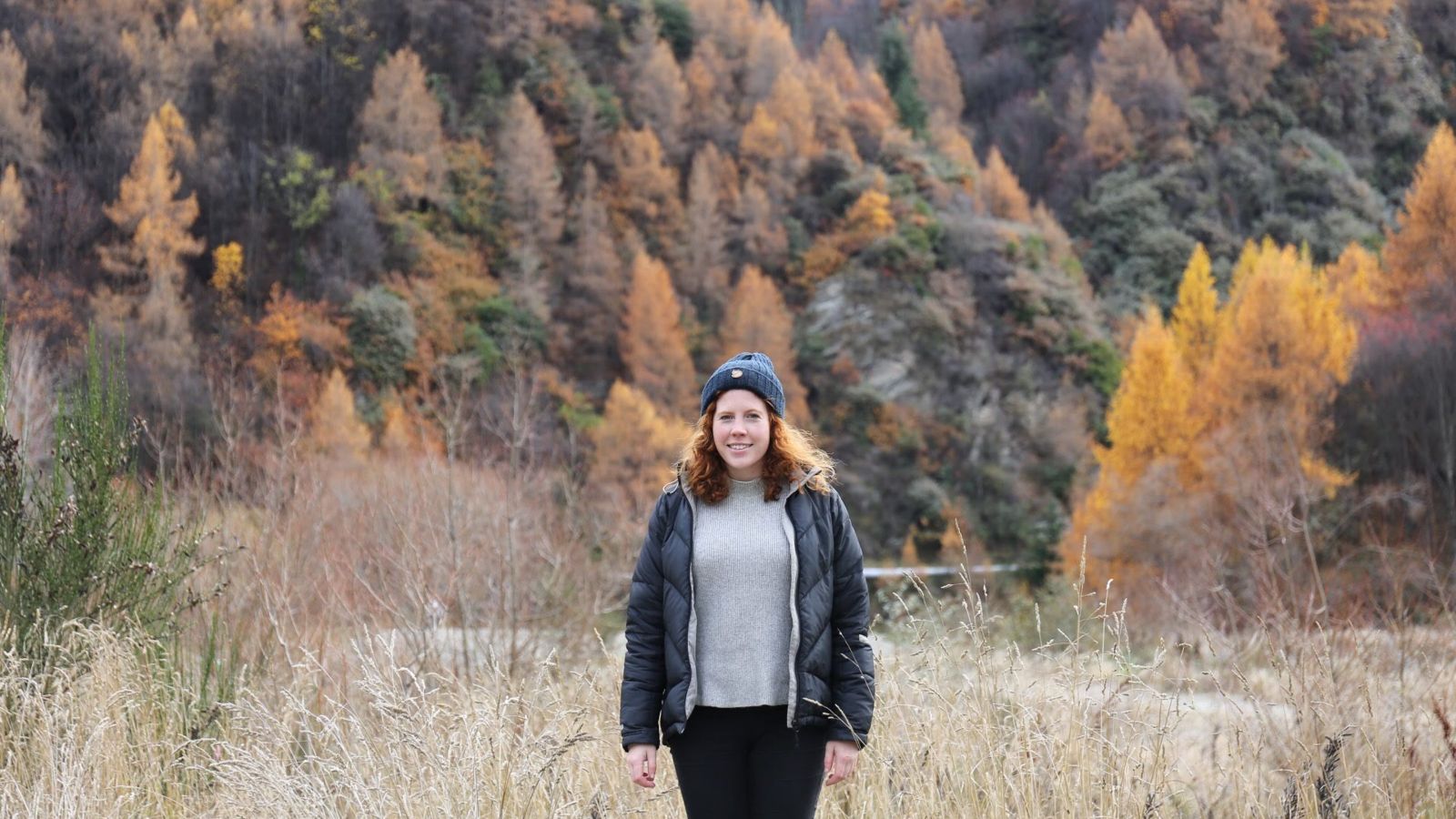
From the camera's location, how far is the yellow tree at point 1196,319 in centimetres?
2945

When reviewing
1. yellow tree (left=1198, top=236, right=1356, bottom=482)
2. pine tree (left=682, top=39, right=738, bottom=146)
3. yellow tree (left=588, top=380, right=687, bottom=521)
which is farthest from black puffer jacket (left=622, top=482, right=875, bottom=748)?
pine tree (left=682, top=39, right=738, bottom=146)

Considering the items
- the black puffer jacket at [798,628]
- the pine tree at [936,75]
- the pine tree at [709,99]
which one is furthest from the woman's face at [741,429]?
the pine tree at [936,75]

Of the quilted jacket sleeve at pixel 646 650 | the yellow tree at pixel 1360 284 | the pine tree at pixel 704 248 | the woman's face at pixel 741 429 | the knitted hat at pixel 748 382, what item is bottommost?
the quilted jacket sleeve at pixel 646 650

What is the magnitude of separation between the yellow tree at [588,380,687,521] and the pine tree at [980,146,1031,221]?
19.9 meters

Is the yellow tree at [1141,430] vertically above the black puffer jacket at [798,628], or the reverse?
the black puffer jacket at [798,628]

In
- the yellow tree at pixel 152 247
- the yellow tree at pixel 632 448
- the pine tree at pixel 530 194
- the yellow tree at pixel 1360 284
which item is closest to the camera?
the yellow tree at pixel 1360 284

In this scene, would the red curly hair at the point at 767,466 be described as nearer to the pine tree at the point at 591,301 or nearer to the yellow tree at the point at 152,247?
the yellow tree at the point at 152,247

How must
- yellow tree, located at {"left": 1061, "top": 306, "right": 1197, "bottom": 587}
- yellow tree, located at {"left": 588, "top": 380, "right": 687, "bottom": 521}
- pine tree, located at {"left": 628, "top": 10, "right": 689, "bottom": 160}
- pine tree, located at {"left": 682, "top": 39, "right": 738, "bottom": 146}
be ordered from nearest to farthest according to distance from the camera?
yellow tree, located at {"left": 1061, "top": 306, "right": 1197, "bottom": 587}
yellow tree, located at {"left": 588, "top": 380, "right": 687, "bottom": 521}
pine tree, located at {"left": 628, "top": 10, "right": 689, "bottom": 160}
pine tree, located at {"left": 682, "top": 39, "right": 738, "bottom": 146}

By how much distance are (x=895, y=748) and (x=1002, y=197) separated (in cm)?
4328

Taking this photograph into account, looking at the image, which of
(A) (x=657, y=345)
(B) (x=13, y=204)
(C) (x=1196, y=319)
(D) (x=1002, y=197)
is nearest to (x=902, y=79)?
(D) (x=1002, y=197)

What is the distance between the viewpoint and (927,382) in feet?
119

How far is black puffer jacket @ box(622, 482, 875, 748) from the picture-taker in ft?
8.48

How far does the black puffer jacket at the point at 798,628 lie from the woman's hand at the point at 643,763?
0.02 m

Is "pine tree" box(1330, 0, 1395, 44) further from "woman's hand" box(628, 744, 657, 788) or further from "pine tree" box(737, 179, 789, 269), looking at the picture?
"woman's hand" box(628, 744, 657, 788)
